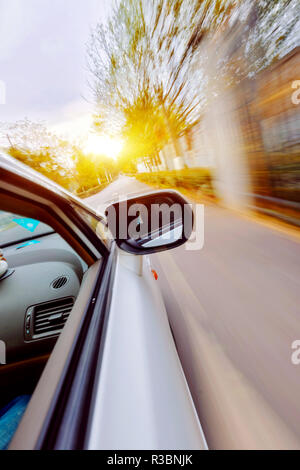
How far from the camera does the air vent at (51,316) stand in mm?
1342

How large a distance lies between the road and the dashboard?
105 centimetres

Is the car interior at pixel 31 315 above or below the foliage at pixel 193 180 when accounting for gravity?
below

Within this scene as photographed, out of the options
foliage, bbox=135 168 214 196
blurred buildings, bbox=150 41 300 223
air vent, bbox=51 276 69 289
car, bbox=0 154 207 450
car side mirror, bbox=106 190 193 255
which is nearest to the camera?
car, bbox=0 154 207 450

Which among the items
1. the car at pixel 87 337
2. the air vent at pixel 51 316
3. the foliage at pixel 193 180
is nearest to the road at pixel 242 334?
the car at pixel 87 337

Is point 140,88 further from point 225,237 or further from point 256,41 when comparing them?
point 225,237

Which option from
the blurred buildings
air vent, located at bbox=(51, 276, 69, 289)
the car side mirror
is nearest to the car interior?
air vent, located at bbox=(51, 276, 69, 289)

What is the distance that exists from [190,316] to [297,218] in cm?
319

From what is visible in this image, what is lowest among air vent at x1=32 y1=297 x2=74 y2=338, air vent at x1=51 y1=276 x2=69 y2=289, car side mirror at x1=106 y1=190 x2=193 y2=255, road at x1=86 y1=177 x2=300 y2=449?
road at x1=86 y1=177 x2=300 y2=449

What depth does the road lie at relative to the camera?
1369mm

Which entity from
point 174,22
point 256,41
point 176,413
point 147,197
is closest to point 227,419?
point 176,413

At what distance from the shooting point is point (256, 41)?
17.1 feet

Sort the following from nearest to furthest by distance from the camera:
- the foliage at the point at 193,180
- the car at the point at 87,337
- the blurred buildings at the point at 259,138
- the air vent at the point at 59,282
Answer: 1. the car at the point at 87,337
2. the air vent at the point at 59,282
3. the blurred buildings at the point at 259,138
4. the foliage at the point at 193,180

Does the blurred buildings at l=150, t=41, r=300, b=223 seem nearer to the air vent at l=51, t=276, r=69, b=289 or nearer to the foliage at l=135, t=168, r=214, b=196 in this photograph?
the foliage at l=135, t=168, r=214, b=196

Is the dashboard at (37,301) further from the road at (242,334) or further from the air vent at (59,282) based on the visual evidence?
the road at (242,334)
